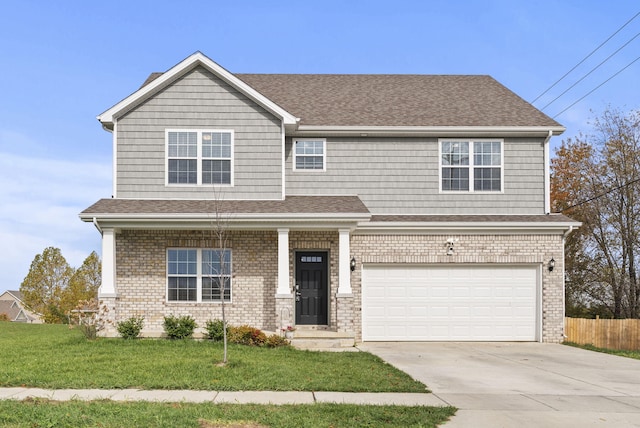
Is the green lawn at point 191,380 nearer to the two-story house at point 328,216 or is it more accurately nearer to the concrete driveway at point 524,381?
the concrete driveway at point 524,381

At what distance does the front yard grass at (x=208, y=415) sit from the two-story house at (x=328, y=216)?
837 centimetres

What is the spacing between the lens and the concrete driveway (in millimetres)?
8656

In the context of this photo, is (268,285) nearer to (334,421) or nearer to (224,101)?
(224,101)

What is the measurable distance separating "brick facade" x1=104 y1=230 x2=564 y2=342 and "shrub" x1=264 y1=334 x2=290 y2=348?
5.52ft

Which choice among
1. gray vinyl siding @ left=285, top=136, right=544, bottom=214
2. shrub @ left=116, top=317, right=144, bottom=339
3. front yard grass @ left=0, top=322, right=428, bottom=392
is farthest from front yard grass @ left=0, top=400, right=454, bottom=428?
gray vinyl siding @ left=285, top=136, right=544, bottom=214

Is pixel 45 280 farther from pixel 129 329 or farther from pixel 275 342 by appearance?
pixel 275 342

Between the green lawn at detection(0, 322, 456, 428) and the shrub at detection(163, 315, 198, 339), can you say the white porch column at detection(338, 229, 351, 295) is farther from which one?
the shrub at detection(163, 315, 198, 339)

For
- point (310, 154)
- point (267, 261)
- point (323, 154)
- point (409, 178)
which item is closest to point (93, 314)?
point (267, 261)

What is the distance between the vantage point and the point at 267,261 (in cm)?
1842

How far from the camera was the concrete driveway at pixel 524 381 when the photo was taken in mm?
8656

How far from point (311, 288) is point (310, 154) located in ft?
13.1

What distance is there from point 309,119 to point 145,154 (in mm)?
4906

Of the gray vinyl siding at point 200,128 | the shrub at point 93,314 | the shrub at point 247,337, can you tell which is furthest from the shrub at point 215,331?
the gray vinyl siding at point 200,128

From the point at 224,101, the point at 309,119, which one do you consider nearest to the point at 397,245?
the point at 309,119
